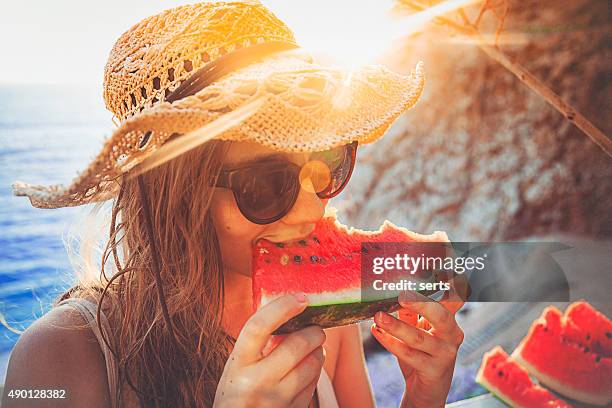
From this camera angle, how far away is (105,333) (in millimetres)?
1552

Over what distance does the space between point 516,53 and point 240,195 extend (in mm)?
3291

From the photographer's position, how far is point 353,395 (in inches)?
86.3

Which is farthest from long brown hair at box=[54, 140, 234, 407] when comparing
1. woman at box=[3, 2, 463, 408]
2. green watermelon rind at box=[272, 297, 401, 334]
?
green watermelon rind at box=[272, 297, 401, 334]

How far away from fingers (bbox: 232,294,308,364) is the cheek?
324mm

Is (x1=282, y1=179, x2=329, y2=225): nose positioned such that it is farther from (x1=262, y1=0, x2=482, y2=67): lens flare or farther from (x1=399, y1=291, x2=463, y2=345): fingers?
(x1=262, y1=0, x2=482, y2=67): lens flare

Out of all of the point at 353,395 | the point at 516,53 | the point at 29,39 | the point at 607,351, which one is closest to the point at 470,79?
the point at 516,53

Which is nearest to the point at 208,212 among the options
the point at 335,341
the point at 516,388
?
the point at 335,341

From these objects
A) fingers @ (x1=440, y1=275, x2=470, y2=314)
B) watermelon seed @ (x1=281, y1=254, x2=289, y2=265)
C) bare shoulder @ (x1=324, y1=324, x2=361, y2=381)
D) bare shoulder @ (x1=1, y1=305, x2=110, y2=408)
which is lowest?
bare shoulder @ (x1=324, y1=324, x2=361, y2=381)

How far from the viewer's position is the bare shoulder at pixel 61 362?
1406 mm

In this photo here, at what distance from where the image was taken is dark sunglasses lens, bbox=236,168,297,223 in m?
1.41

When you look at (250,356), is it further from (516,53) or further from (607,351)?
(516,53)

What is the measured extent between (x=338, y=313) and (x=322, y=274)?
15 centimetres

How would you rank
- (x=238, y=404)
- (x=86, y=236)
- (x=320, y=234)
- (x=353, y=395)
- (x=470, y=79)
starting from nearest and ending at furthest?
(x=238, y=404)
(x=320, y=234)
(x=86, y=236)
(x=353, y=395)
(x=470, y=79)

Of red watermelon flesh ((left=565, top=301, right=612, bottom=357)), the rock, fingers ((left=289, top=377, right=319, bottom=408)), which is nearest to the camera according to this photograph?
fingers ((left=289, top=377, right=319, bottom=408))
